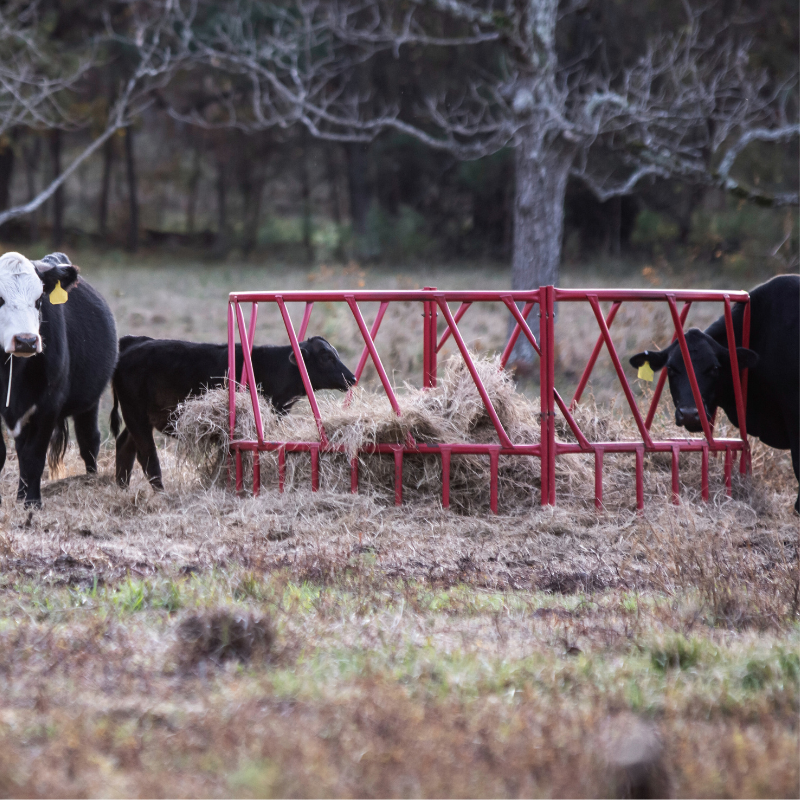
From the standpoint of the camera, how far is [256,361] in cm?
754

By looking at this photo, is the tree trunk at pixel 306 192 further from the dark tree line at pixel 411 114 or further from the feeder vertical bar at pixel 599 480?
the feeder vertical bar at pixel 599 480

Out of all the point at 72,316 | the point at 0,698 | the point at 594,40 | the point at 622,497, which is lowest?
the point at 622,497

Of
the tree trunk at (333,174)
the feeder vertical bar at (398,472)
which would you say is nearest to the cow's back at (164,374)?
the feeder vertical bar at (398,472)

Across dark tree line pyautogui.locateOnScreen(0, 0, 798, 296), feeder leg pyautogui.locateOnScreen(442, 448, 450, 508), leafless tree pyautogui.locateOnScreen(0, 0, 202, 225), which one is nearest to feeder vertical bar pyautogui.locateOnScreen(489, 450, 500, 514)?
feeder leg pyautogui.locateOnScreen(442, 448, 450, 508)

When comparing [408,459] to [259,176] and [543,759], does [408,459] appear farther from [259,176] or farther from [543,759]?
[259,176]

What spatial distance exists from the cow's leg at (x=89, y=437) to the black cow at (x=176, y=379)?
37cm

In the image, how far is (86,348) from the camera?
7355mm

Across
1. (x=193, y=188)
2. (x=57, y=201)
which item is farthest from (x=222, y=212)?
(x=57, y=201)

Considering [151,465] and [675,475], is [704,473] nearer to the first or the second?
[675,475]

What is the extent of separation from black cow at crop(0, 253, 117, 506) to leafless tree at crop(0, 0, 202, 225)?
415 cm

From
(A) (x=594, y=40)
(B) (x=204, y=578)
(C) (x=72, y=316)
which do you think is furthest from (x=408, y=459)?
(A) (x=594, y=40)

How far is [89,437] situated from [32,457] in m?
1.28

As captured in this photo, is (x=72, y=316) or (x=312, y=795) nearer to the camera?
(x=312, y=795)

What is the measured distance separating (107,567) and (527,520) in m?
2.52
